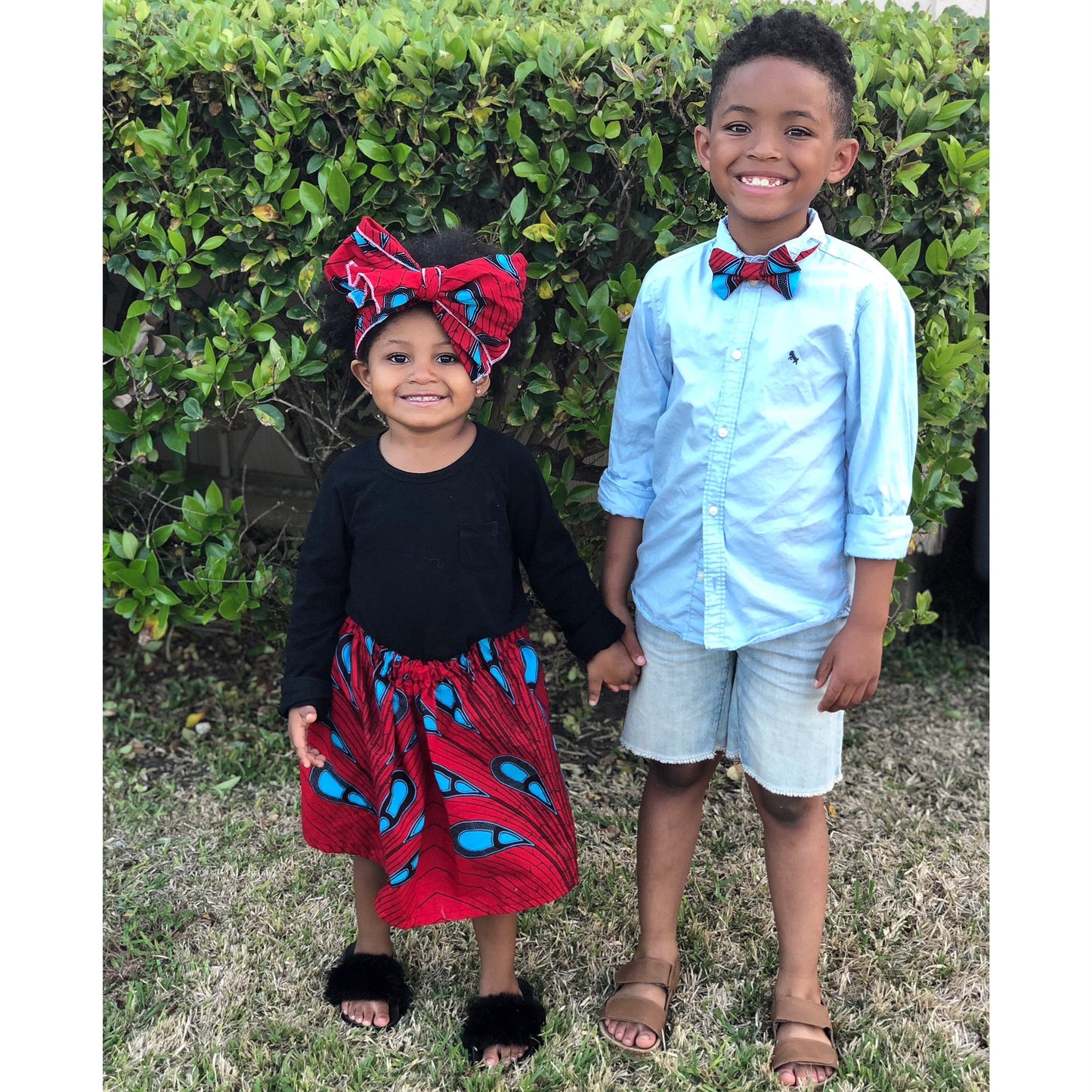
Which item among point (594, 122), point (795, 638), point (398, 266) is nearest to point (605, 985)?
point (795, 638)

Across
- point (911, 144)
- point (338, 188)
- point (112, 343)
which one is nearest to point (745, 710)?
point (911, 144)

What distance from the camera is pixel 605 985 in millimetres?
2451

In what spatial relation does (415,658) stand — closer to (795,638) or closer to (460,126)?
(795,638)

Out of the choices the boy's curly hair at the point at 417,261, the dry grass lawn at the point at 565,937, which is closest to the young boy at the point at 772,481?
the dry grass lawn at the point at 565,937

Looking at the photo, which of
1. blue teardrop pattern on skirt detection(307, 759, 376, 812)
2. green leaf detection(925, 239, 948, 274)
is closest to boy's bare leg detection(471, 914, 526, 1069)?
blue teardrop pattern on skirt detection(307, 759, 376, 812)

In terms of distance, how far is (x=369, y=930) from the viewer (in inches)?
95.7

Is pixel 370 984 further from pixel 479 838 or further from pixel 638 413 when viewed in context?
pixel 638 413

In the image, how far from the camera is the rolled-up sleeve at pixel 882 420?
77.7 inches

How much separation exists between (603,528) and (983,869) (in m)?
1.39

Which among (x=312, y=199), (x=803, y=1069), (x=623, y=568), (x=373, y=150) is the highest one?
(x=373, y=150)

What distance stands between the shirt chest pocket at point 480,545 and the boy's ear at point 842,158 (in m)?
0.92

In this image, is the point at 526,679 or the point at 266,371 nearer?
the point at 526,679

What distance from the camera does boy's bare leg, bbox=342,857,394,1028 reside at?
7.68 feet

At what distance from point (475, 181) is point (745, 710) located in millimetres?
1470
